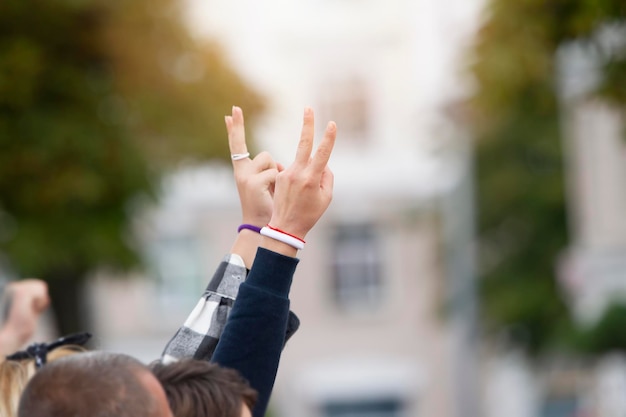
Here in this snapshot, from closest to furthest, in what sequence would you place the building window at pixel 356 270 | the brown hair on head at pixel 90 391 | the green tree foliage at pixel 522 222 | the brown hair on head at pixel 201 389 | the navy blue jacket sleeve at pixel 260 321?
the brown hair on head at pixel 90 391 < the brown hair on head at pixel 201 389 < the navy blue jacket sleeve at pixel 260 321 < the green tree foliage at pixel 522 222 < the building window at pixel 356 270

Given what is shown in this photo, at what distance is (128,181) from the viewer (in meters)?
11.2

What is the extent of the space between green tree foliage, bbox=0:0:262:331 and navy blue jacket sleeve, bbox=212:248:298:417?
8383 mm

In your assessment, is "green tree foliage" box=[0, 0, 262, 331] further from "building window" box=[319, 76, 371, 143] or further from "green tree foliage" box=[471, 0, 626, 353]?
"building window" box=[319, 76, 371, 143]

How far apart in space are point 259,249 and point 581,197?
585 inches

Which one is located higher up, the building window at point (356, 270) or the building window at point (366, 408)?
the building window at point (356, 270)

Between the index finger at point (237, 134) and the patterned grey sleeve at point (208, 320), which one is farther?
the index finger at point (237, 134)

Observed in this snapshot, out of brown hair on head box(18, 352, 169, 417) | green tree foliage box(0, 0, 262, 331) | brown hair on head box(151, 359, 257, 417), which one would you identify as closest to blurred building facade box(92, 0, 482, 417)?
green tree foliage box(0, 0, 262, 331)

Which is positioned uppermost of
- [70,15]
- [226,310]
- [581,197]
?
[70,15]

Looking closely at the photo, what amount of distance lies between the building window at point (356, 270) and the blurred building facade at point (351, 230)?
0.03 m

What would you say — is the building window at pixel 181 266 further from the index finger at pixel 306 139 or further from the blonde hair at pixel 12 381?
the index finger at pixel 306 139

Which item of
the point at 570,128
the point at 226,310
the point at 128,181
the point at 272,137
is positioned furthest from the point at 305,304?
the point at 226,310

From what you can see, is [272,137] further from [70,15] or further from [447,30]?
[70,15]

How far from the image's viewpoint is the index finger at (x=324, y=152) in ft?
7.47

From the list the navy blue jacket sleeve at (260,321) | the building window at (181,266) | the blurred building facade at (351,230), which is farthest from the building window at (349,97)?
the navy blue jacket sleeve at (260,321)
